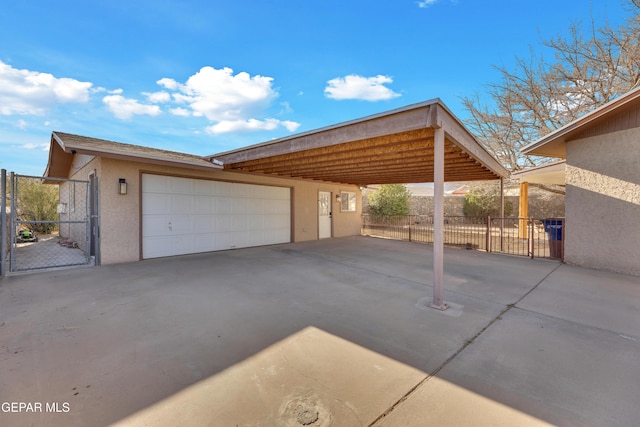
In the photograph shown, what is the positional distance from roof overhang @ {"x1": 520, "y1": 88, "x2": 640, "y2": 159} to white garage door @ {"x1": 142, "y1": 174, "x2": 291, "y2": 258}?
7676 millimetres

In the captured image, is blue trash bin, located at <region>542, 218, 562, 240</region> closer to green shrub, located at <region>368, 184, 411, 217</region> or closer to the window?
the window

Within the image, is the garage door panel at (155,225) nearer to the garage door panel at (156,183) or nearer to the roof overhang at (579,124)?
the garage door panel at (156,183)

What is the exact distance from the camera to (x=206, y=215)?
7891 millimetres

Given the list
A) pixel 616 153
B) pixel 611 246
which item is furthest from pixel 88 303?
pixel 616 153

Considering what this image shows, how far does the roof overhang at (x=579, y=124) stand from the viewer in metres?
5.34

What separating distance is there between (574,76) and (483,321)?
48.5ft

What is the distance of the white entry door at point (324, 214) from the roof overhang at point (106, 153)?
4.95m

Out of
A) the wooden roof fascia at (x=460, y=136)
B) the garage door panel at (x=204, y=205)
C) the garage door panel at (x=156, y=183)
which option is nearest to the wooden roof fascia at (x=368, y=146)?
the wooden roof fascia at (x=460, y=136)

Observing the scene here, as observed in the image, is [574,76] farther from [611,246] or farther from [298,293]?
[298,293]

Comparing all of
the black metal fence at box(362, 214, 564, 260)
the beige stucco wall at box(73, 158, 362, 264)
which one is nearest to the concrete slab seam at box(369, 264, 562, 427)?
the black metal fence at box(362, 214, 564, 260)

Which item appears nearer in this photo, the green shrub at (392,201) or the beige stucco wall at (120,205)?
the beige stucco wall at (120,205)

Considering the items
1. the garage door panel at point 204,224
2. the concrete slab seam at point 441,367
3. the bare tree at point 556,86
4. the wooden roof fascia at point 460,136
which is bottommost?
the concrete slab seam at point 441,367

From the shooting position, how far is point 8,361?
7.68ft

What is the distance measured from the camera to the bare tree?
36.1 feet
